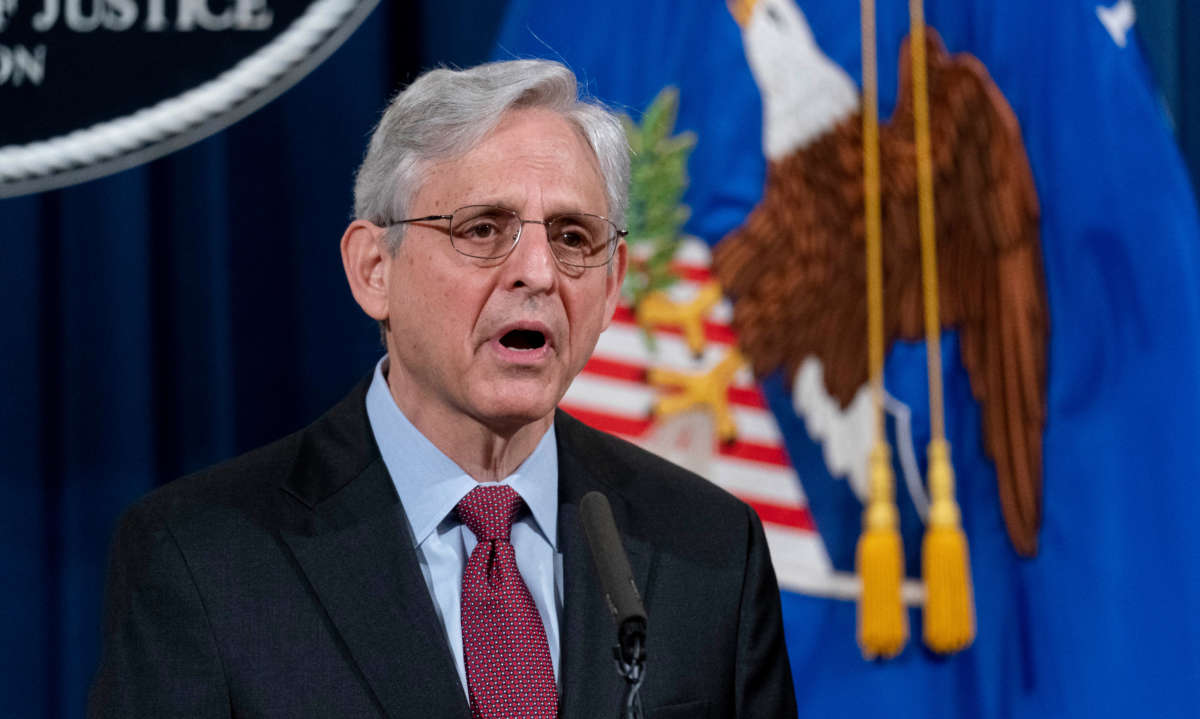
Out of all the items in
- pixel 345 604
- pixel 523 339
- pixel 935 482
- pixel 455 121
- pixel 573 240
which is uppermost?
pixel 455 121

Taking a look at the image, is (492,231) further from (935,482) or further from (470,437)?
(935,482)

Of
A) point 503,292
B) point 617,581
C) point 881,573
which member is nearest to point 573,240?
point 503,292

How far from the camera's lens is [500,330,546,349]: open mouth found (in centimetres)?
147

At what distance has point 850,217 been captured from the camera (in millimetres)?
2672

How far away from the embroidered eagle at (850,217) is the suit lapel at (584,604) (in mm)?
1099

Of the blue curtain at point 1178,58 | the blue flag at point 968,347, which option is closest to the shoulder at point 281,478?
the blue flag at point 968,347

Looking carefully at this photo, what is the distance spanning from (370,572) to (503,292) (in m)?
0.32

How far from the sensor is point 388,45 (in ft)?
8.17

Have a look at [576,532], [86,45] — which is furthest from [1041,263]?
[86,45]

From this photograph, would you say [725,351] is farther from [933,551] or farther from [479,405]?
[479,405]

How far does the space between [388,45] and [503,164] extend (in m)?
1.14

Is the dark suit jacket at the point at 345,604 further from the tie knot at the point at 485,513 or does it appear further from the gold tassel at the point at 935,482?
the gold tassel at the point at 935,482

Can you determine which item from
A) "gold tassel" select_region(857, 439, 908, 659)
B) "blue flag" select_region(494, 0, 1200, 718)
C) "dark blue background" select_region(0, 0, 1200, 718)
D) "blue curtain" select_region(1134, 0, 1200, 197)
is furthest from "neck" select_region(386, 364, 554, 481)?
"blue curtain" select_region(1134, 0, 1200, 197)

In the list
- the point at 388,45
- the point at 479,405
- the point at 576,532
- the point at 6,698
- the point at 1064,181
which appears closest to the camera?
the point at 479,405
